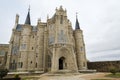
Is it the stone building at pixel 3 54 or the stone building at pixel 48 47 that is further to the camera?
the stone building at pixel 3 54

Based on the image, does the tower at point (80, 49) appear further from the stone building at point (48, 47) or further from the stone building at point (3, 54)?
the stone building at point (3, 54)

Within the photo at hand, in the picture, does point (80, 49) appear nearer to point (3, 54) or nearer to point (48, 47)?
point (48, 47)

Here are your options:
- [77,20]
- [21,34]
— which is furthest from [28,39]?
[77,20]

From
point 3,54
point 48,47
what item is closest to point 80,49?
point 48,47

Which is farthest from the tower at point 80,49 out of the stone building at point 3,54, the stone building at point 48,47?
the stone building at point 3,54

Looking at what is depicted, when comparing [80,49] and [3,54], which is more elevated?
[80,49]

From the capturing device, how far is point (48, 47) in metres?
44.2

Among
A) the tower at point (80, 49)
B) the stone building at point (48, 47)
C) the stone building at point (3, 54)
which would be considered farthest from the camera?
the stone building at point (3, 54)

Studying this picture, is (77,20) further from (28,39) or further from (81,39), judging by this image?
(28,39)

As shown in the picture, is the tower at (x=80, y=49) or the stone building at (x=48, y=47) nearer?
the stone building at (x=48, y=47)

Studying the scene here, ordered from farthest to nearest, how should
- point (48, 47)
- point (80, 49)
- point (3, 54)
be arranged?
point (3, 54)
point (80, 49)
point (48, 47)

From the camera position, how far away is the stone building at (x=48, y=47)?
41000 mm

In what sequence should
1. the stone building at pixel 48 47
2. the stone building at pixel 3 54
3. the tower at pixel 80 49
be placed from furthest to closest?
the stone building at pixel 3 54
the tower at pixel 80 49
the stone building at pixel 48 47

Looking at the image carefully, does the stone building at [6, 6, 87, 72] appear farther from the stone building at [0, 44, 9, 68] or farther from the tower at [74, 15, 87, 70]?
the stone building at [0, 44, 9, 68]
